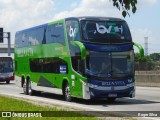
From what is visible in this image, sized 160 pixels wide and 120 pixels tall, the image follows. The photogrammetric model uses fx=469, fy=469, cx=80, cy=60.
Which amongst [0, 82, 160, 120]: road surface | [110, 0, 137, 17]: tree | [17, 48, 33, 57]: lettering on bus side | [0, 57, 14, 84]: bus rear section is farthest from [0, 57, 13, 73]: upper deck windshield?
[110, 0, 137, 17]: tree

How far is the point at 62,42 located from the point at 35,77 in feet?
17.0

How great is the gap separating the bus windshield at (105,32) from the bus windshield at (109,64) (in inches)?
22.3

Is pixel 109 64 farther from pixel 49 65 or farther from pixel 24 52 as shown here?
pixel 24 52

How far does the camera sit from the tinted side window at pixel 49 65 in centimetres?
2041

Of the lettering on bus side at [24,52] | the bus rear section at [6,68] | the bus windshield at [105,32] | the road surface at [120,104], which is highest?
the bus windshield at [105,32]

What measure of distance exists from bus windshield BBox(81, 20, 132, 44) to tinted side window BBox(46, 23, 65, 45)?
1.85 m

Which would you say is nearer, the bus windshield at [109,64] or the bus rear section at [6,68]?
the bus windshield at [109,64]

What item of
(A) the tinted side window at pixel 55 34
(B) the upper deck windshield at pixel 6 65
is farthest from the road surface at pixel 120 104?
(B) the upper deck windshield at pixel 6 65

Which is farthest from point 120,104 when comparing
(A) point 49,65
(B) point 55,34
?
(A) point 49,65

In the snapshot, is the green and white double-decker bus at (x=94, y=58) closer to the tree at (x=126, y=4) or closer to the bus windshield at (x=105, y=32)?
the bus windshield at (x=105, y=32)

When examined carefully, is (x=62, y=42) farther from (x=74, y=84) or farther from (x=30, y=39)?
(x=30, y=39)

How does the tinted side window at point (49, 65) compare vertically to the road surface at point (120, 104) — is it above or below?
above

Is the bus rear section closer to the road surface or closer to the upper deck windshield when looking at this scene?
the upper deck windshield

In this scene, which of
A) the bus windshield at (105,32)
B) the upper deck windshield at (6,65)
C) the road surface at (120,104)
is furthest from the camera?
the upper deck windshield at (6,65)
